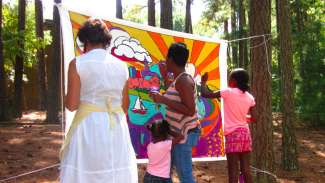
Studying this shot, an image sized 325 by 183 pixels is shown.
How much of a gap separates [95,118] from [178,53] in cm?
124

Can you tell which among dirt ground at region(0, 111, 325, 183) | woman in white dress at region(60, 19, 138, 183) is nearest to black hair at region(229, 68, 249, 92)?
woman in white dress at region(60, 19, 138, 183)

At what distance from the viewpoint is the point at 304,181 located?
8062 millimetres

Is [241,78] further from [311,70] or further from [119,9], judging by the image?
[119,9]

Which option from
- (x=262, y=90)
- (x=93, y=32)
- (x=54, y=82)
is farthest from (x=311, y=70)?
(x=93, y=32)

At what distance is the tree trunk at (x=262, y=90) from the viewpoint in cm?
649

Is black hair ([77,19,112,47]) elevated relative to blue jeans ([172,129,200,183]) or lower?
elevated

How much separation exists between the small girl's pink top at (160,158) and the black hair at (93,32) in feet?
4.96

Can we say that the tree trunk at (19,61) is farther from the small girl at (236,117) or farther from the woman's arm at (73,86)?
the woman's arm at (73,86)

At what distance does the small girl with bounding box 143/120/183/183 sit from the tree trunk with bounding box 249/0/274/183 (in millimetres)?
2289

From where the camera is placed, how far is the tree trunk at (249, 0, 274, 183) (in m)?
6.49

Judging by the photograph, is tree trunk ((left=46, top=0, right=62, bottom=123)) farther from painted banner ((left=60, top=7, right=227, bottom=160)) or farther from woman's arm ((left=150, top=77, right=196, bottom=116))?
woman's arm ((left=150, top=77, right=196, bottom=116))

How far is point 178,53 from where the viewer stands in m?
4.23

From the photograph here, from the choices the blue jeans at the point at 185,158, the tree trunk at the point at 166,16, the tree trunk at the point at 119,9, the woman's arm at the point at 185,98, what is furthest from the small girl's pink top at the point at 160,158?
the tree trunk at the point at 119,9

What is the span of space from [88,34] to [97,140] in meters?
0.78
